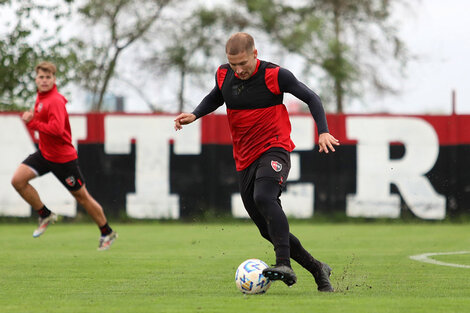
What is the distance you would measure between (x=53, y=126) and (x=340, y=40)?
23.3 metres

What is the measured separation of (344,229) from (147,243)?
479cm

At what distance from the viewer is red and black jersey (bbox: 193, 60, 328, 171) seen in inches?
279

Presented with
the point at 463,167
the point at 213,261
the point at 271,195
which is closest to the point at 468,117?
the point at 463,167

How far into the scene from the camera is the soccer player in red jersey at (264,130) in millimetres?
6906

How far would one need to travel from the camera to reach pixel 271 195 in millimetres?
6922

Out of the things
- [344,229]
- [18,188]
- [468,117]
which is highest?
[468,117]

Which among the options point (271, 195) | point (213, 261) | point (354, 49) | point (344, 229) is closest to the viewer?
point (271, 195)

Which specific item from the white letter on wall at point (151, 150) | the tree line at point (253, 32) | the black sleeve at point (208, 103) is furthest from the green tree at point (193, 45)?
the black sleeve at point (208, 103)

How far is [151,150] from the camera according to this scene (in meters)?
18.8

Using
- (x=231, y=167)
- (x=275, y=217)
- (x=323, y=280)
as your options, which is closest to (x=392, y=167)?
(x=231, y=167)

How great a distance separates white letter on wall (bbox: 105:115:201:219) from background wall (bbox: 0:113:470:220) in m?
0.02

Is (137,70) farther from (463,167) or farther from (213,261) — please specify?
(213,261)

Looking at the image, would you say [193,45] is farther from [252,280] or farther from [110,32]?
[252,280]

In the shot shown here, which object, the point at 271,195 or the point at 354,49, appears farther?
the point at 354,49
